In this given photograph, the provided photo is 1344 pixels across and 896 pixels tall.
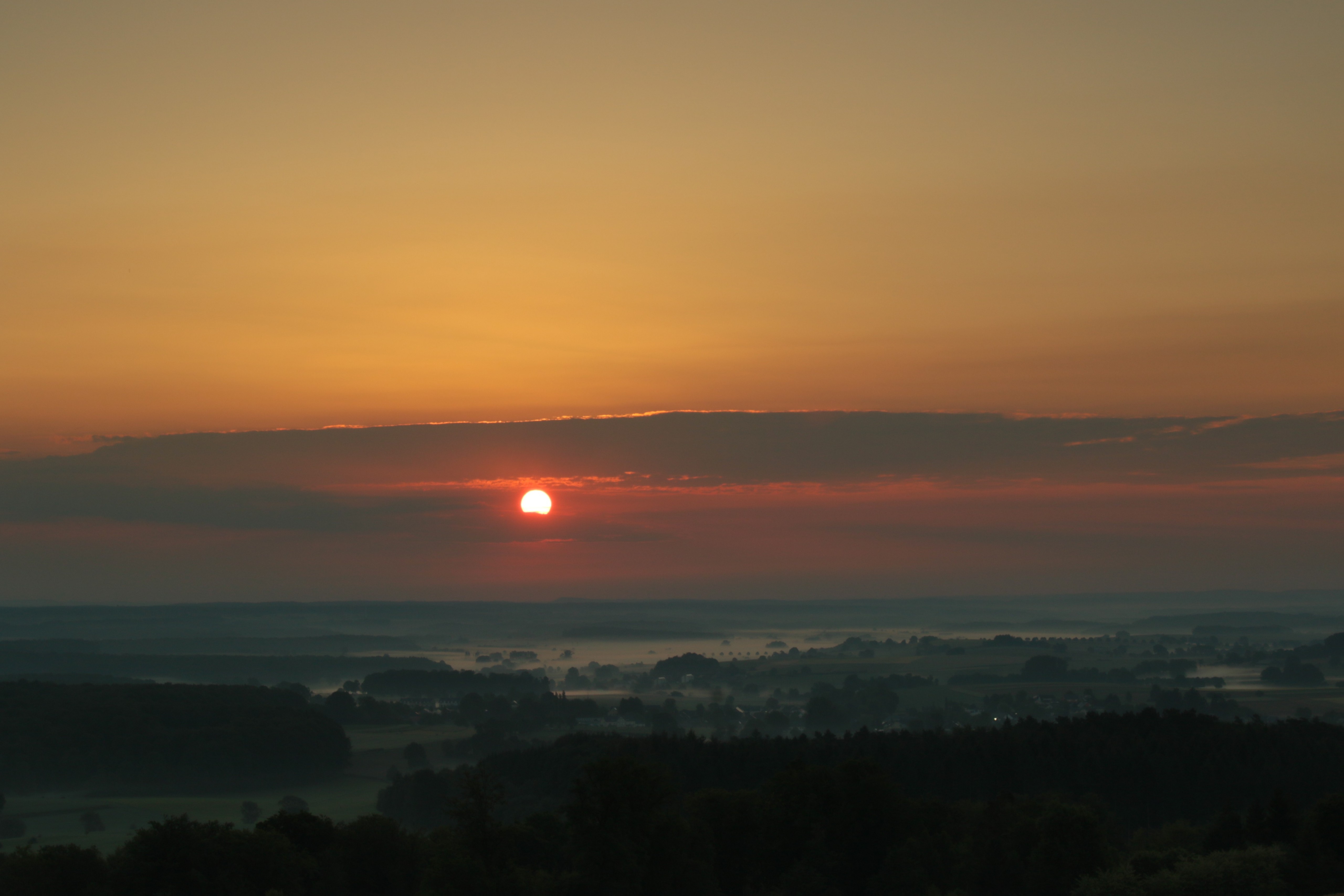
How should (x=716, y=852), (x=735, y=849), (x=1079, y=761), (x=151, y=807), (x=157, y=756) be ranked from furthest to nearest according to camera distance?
(x=157, y=756) → (x=151, y=807) → (x=1079, y=761) → (x=735, y=849) → (x=716, y=852)

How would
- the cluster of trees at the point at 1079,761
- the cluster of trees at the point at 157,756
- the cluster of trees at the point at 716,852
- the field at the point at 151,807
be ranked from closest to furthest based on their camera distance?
the cluster of trees at the point at 716,852
the cluster of trees at the point at 1079,761
the field at the point at 151,807
the cluster of trees at the point at 157,756

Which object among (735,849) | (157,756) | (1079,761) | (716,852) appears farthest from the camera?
(157,756)

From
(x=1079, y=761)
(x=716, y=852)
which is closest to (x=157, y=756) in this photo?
(x=716, y=852)

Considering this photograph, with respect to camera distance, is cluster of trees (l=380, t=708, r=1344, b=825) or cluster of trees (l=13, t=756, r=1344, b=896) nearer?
cluster of trees (l=13, t=756, r=1344, b=896)

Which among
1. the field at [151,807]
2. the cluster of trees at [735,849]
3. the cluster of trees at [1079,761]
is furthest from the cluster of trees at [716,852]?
the field at [151,807]

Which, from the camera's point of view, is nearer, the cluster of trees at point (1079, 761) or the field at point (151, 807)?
the cluster of trees at point (1079, 761)

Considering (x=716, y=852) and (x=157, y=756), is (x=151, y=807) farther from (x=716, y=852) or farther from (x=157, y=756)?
(x=716, y=852)

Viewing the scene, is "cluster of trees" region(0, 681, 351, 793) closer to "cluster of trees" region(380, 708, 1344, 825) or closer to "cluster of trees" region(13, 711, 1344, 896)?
"cluster of trees" region(380, 708, 1344, 825)

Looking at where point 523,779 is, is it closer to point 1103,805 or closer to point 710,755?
point 710,755

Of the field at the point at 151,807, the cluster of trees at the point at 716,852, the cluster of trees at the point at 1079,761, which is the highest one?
the cluster of trees at the point at 716,852

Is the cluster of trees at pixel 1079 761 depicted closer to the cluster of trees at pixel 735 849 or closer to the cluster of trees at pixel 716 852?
the cluster of trees at pixel 735 849

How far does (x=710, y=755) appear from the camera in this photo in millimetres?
130000

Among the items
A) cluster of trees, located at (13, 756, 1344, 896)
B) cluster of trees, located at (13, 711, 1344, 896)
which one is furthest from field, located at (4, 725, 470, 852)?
cluster of trees, located at (13, 756, 1344, 896)

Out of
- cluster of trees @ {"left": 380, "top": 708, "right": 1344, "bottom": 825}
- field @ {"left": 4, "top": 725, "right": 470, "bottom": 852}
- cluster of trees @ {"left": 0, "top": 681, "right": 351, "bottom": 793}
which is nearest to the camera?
cluster of trees @ {"left": 380, "top": 708, "right": 1344, "bottom": 825}
